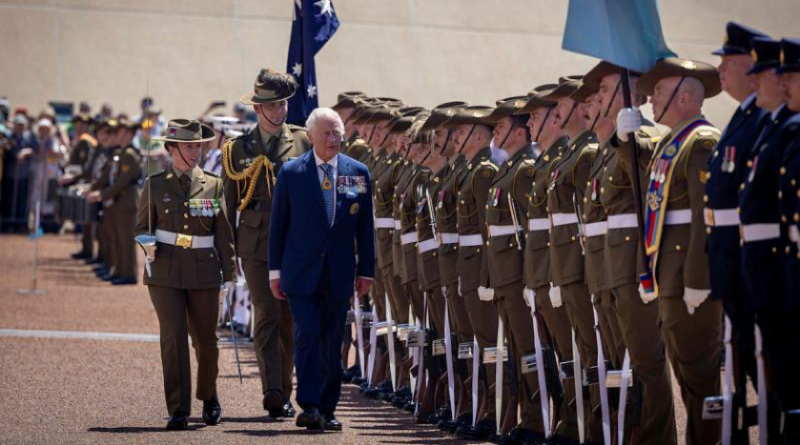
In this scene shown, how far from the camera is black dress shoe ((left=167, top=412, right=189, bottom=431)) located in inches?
370

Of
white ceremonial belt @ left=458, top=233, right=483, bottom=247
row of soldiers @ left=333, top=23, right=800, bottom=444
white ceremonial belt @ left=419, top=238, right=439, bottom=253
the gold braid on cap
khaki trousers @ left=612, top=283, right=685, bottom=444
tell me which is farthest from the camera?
white ceremonial belt @ left=419, top=238, right=439, bottom=253

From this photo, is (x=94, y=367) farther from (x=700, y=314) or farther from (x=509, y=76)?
(x=509, y=76)

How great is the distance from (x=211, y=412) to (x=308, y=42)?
4.05m

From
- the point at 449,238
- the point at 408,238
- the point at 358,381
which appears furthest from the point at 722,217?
the point at 358,381

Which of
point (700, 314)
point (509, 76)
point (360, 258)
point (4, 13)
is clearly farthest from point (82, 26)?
point (700, 314)

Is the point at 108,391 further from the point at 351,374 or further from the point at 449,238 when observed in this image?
the point at 449,238

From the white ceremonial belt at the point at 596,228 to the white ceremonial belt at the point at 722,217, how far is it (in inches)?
48.8

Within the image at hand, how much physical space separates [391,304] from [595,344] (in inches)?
154

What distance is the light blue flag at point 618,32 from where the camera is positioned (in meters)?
7.71

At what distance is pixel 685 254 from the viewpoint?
285 inches

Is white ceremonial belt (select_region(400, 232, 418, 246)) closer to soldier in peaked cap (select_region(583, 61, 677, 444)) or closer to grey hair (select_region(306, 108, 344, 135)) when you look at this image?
grey hair (select_region(306, 108, 344, 135))

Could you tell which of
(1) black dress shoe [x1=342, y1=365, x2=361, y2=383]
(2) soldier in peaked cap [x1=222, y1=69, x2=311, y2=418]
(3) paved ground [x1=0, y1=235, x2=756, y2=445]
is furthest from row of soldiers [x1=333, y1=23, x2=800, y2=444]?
(1) black dress shoe [x1=342, y1=365, x2=361, y2=383]

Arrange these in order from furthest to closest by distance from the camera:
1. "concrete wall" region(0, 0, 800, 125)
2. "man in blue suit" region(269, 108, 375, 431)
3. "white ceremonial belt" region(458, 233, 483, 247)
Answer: "concrete wall" region(0, 0, 800, 125) → "white ceremonial belt" region(458, 233, 483, 247) → "man in blue suit" region(269, 108, 375, 431)

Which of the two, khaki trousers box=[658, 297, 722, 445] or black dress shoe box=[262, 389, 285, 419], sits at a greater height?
khaki trousers box=[658, 297, 722, 445]
